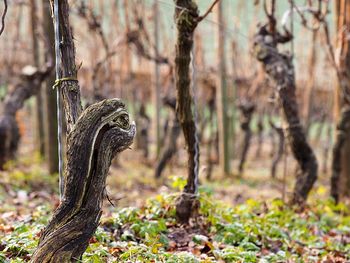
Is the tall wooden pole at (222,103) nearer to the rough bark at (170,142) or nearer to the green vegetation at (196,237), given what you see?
the rough bark at (170,142)

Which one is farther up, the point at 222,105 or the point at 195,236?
the point at 222,105

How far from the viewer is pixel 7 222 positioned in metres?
4.37

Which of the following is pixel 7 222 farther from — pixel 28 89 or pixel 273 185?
pixel 273 185

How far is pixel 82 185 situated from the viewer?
2.74 metres

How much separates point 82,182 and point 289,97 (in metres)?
4.06

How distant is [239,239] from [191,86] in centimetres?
140

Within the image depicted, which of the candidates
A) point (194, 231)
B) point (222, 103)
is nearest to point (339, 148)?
point (194, 231)

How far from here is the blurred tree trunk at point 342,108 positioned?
24.3ft

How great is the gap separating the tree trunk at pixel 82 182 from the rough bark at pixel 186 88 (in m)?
1.40

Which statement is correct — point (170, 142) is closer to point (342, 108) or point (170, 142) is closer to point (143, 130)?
point (143, 130)

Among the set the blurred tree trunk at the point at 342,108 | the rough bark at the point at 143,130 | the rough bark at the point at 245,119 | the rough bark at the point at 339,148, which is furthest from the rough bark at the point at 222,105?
the rough bark at the point at 339,148

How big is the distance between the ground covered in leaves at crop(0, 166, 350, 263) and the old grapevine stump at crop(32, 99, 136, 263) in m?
0.30

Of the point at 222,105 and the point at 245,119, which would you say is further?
the point at 245,119

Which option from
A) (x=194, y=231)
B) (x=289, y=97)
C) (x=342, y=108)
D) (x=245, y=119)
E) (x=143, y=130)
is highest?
(x=289, y=97)
